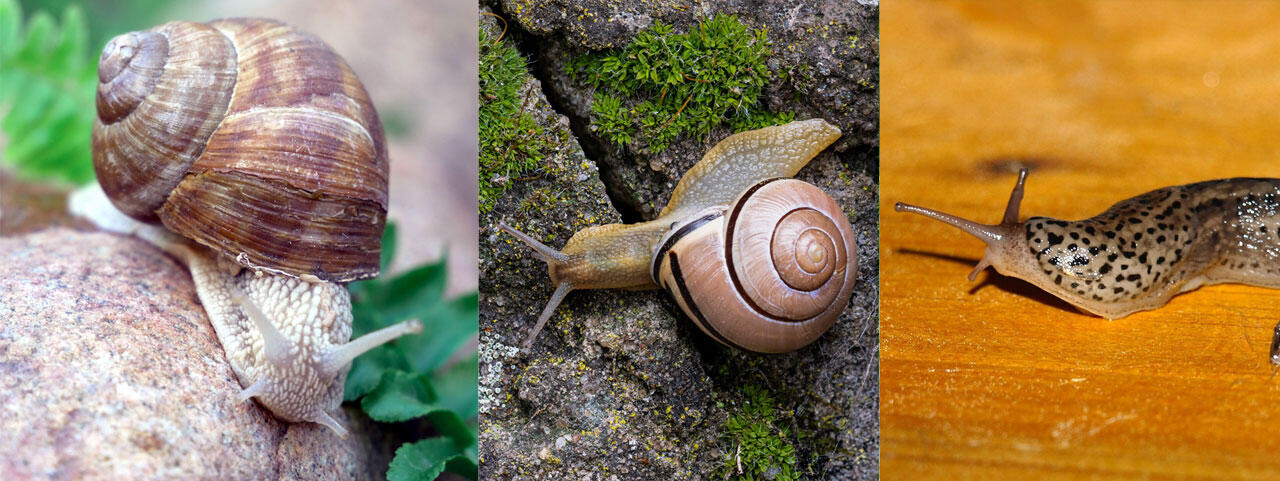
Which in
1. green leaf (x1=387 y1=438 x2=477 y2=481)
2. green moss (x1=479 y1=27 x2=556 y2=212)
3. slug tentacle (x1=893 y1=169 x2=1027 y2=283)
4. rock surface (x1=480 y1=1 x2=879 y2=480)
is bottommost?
green leaf (x1=387 y1=438 x2=477 y2=481)

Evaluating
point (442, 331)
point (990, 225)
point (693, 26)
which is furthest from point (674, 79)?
point (442, 331)

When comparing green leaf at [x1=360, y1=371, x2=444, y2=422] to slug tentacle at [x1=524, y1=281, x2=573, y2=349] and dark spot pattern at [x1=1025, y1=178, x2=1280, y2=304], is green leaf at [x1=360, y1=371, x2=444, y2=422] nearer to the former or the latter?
slug tentacle at [x1=524, y1=281, x2=573, y2=349]

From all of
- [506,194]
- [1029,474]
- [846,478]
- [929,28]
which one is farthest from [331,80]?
[1029,474]

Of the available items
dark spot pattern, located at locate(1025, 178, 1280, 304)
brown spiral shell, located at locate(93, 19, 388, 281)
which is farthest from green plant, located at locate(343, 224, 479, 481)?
dark spot pattern, located at locate(1025, 178, 1280, 304)

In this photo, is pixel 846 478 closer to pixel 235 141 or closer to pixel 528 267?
pixel 528 267

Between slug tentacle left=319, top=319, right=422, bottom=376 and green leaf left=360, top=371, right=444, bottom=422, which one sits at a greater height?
slug tentacle left=319, top=319, right=422, bottom=376

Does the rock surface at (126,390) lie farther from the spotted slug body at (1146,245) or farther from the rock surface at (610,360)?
the spotted slug body at (1146,245)
